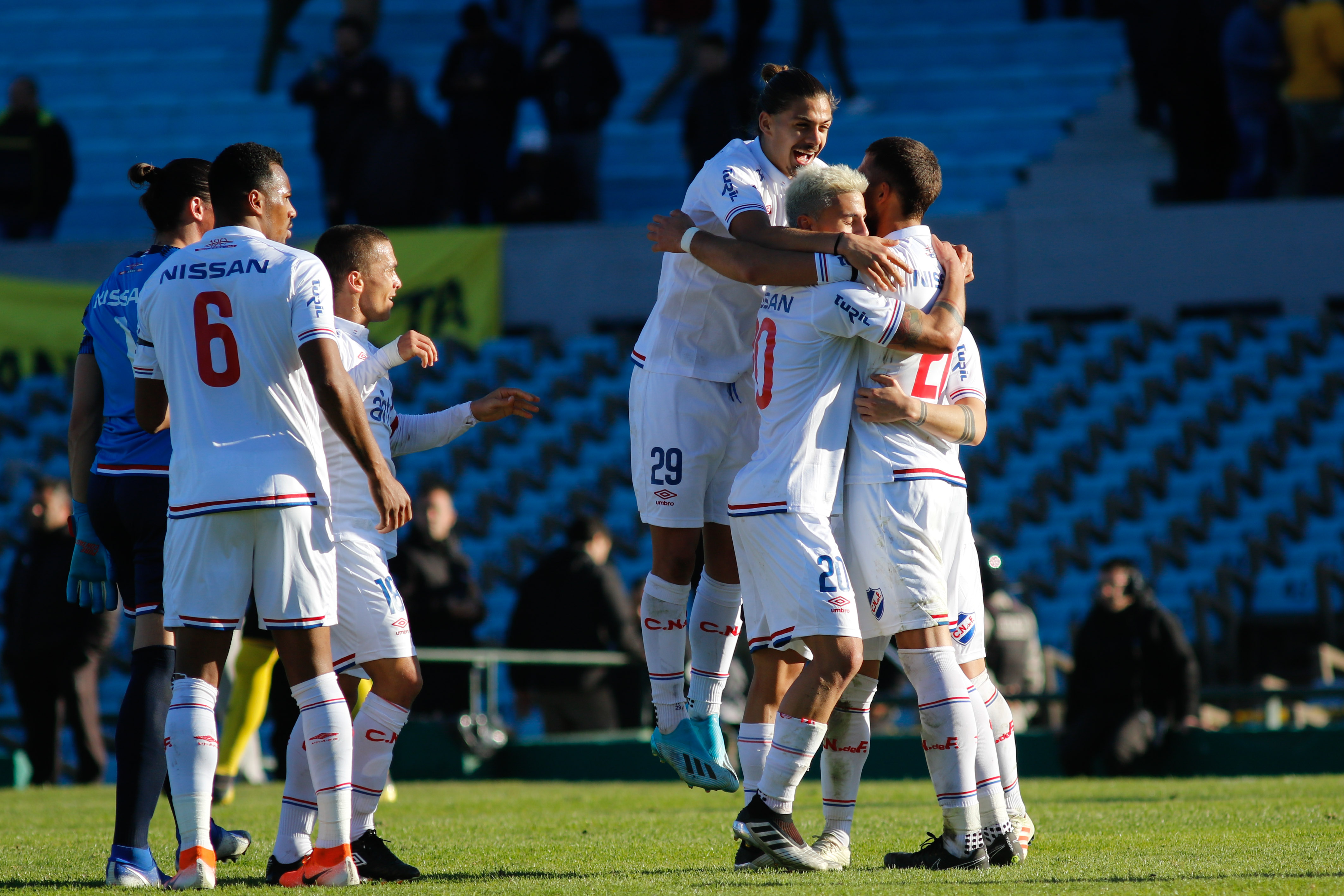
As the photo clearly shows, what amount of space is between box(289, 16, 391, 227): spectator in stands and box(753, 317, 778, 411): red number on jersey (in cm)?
1336

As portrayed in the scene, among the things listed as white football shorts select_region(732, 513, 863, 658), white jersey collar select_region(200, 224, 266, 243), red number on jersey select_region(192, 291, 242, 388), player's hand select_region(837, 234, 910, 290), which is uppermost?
white jersey collar select_region(200, 224, 266, 243)

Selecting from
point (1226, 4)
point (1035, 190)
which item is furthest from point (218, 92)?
point (1226, 4)

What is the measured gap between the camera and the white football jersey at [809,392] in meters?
5.64

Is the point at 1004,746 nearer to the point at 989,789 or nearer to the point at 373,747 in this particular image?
the point at 989,789

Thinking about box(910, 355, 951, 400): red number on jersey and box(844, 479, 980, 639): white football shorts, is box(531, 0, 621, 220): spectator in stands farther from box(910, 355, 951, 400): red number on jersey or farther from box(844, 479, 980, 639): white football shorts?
box(844, 479, 980, 639): white football shorts

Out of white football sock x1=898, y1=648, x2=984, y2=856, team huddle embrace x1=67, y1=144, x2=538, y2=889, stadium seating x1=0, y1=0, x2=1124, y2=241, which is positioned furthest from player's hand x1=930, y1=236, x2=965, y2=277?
stadium seating x1=0, y1=0, x2=1124, y2=241

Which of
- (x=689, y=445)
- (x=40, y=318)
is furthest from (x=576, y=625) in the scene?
(x=40, y=318)

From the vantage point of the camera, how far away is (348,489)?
5855mm

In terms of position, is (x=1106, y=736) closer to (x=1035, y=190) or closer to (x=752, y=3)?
(x=1035, y=190)

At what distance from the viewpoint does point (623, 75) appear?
76.2 feet

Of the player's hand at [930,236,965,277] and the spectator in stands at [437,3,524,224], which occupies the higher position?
the spectator in stands at [437,3,524,224]

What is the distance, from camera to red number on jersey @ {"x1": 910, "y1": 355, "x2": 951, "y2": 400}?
5863 millimetres

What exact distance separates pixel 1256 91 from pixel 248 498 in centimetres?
1445

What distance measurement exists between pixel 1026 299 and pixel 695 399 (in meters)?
11.5
